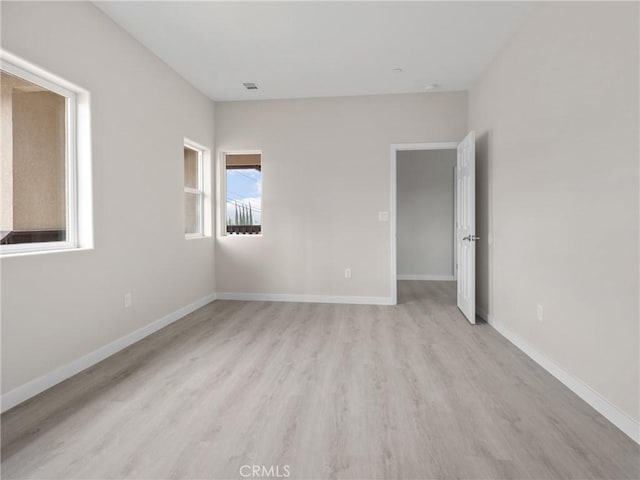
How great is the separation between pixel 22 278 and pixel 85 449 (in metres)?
1.07

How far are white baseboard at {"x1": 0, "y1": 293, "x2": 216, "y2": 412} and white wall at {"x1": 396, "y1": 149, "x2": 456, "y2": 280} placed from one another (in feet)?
13.9

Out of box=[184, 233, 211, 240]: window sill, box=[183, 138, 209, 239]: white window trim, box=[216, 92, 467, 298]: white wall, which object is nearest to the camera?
box=[184, 233, 211, 240]: window sill

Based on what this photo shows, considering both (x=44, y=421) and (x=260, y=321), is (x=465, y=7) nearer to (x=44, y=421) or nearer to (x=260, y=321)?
(x=260, y=321)

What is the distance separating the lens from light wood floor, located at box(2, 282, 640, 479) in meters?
1.54

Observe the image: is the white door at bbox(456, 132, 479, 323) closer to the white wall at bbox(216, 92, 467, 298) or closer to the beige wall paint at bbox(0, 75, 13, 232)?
the white wall at bbox(216, 92, 467, 298)

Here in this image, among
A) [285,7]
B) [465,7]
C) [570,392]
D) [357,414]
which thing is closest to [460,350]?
[570,392]

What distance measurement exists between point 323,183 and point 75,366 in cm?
326

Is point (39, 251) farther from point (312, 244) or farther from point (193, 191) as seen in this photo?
point (312, 244)

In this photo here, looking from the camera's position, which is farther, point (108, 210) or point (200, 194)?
point (200, 194)

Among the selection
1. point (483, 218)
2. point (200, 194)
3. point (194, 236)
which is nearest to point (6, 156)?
point (194, 236)

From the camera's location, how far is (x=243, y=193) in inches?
198

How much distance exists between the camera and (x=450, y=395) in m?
2.16

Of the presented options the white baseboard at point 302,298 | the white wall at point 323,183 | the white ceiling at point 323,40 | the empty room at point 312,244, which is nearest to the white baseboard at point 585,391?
the empty room at point 312,244

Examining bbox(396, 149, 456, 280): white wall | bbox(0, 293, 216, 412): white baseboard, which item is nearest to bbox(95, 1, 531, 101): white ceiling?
bbox(396, 149, 456, 280): white wall
